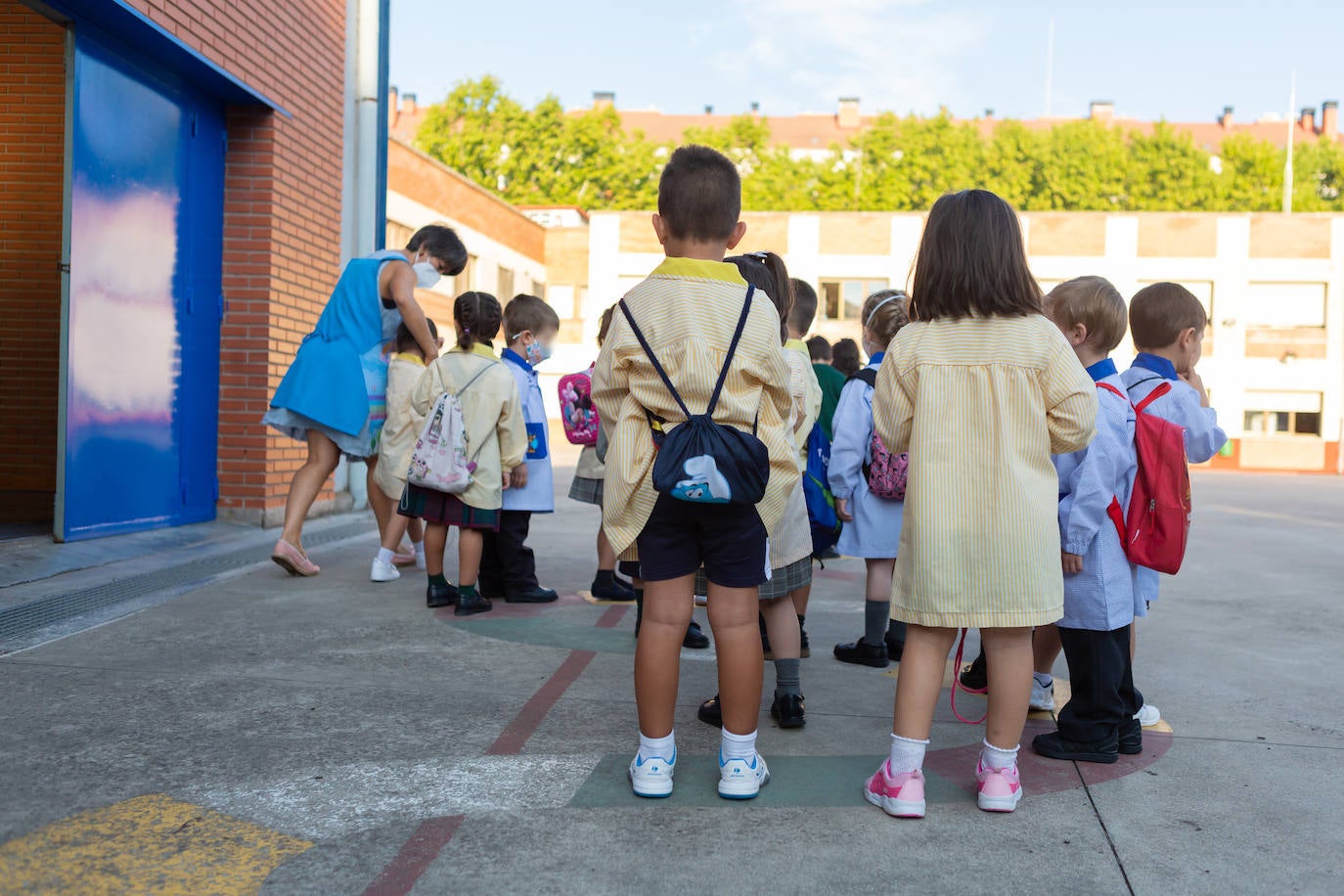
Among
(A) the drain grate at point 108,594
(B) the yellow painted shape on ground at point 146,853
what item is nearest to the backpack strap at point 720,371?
(B) the yellow painted shape on ground at point 146,853

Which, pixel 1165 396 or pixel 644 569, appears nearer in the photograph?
pixel 644 569

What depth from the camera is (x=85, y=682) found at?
→ 3.61 metres

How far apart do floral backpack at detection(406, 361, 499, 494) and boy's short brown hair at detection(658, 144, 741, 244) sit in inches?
90.8

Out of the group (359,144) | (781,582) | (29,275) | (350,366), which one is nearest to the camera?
(781,582)

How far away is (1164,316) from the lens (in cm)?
374

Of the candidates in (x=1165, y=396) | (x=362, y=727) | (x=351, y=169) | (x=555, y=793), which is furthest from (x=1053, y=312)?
(x=351, y=169)

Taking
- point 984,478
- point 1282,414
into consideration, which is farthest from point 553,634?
point 1282,414

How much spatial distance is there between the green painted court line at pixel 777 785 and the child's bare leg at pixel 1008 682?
225 mm

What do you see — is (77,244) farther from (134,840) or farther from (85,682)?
(134,840)

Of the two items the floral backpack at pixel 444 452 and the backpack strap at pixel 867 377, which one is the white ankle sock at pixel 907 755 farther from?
the floral backpack at pixel 444 452

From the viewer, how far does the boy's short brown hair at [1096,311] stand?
3.46m

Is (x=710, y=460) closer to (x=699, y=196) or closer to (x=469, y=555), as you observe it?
(x=699, y=196)

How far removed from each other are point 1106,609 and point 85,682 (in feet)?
10.4

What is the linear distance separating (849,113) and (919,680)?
8861 cm
